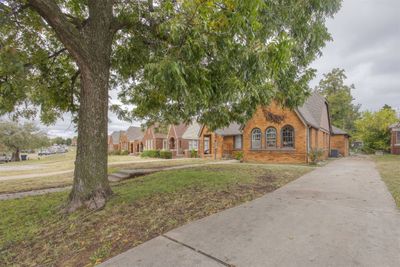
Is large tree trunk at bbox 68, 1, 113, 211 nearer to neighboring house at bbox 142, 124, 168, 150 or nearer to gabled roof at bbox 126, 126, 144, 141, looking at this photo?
neighboring house at bbox 142, 124, 168, 150

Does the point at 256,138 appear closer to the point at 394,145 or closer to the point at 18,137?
the point at 394,145

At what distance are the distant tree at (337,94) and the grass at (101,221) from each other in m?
38.2

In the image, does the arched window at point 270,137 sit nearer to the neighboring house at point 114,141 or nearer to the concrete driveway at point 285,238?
the concrete driveway at point 285,238

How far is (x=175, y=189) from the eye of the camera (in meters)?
7.33

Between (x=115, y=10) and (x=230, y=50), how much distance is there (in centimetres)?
520

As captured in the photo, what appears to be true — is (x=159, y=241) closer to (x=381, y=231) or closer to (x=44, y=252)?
(x=44, y=252)

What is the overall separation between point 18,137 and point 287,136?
38724mm

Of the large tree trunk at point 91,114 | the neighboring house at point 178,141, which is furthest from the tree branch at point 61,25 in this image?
the neighboring house at point 178,141

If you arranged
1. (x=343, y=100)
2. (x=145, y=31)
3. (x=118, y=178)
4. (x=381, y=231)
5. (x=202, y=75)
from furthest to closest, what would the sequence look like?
(x=343, y=100) → (x=118, y=178) → (x=145, y=31) → (x=202, y=75) → (x=381, y=231)

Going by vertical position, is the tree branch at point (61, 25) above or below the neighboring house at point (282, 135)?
above

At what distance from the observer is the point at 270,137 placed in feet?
60.4

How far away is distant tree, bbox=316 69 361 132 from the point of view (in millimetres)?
38844

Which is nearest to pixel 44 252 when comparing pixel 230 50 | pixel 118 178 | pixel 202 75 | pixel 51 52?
pixel 202 75

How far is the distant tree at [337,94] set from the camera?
1529 inches
